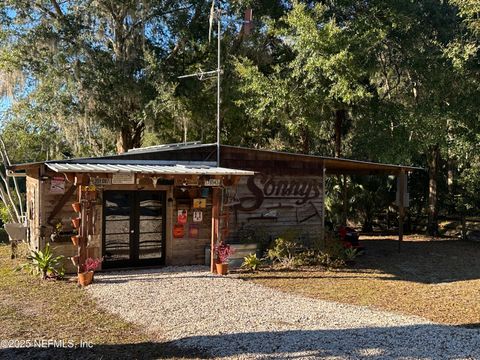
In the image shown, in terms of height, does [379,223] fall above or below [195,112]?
below

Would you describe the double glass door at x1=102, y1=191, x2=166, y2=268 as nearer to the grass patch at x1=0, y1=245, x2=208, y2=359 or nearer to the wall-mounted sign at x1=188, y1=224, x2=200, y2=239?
the wall-mounted sign at x1=188, y1=224, x2=200, y2=239

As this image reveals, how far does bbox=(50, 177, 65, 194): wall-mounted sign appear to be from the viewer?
1031cm

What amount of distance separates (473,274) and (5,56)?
614 inches

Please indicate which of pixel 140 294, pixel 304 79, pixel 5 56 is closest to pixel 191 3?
pixel 304 79

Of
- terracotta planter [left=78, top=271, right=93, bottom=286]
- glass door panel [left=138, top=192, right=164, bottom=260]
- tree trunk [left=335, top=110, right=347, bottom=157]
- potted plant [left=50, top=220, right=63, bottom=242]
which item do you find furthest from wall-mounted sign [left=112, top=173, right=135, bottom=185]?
tree trunk [left=335, top=110, right=347, bottom=157]

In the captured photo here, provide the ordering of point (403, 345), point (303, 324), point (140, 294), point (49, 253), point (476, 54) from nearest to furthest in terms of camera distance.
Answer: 1. point (403, 345)
2. point (303, 324)
3. point (140, 294)
4. point (49, 253)
5. point (476, 54)

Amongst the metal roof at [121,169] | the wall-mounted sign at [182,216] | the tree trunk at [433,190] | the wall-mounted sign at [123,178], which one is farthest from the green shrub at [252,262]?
the tree trunk at [433,190]

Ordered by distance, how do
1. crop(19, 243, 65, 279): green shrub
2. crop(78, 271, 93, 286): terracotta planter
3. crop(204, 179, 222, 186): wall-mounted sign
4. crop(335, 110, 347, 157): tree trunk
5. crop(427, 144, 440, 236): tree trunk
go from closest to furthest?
1. crop(78, 271, 93, 286): terracotta planter
2. crop(19, 243, 65, 279): green shrub
3. crop(204, 179, 222, 186): wall-mounted sign
4. crop(335, 110, 347, 157): tree trunk
5. crop(427, 144, 440, 236): tree trunk

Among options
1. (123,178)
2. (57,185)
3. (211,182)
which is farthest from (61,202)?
(211,182)

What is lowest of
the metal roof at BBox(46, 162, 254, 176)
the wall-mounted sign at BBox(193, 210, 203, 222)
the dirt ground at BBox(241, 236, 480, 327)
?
the dirt ground at BBox(241, 236, 480, 327)

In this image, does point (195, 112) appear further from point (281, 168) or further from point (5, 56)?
point (5, 56)

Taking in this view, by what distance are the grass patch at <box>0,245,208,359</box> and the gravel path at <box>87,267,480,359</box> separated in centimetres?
25

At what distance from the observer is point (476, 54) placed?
1611 centimetres

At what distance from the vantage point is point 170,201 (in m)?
11.5
